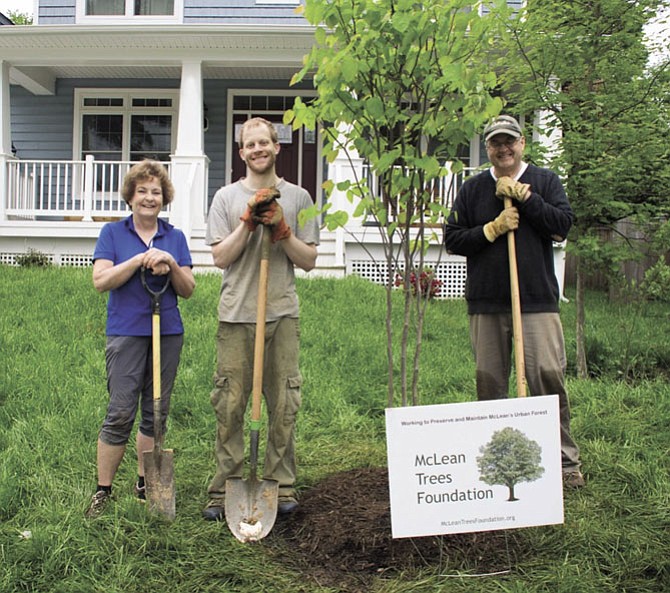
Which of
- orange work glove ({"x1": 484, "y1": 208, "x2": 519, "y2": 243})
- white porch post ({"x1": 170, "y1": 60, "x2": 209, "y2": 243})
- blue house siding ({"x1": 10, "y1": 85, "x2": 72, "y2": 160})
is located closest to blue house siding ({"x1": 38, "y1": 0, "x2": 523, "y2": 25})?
white porch post ({"x1": 170, "y1": 60, "x2": 209, "y2": 243})

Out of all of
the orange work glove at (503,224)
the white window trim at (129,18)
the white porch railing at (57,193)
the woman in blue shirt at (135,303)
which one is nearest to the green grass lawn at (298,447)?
the woman in blue shirt at (135,303)

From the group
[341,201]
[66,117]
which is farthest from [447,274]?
[66,117]

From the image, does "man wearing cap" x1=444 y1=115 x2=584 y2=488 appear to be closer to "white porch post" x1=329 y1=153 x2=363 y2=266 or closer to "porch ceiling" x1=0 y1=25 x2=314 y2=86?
"white porch post" x1=329 y1=153 x2=363 y2=266

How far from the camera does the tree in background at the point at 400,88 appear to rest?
2670 millimetres

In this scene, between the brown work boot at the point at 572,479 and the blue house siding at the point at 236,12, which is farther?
the blue house siding at the point at 236,12

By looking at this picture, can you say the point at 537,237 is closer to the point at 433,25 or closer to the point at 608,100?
the point at 433,25

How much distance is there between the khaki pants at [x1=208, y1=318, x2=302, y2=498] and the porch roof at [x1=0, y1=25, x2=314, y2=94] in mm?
8098

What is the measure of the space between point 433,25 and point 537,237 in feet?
4.00

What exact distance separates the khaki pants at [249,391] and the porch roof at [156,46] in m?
8.10

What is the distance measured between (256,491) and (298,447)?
3.93ft

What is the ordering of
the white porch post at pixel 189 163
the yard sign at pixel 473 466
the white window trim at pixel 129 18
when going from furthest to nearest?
the white window trim at pixel 129 18 → the white porch post at pixel 189 163 → the yard sign at pixel 473 466

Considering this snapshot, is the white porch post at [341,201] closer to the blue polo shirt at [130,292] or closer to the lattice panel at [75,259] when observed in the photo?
the lattice panel at [75,259]

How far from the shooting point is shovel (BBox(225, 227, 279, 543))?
3047 mm

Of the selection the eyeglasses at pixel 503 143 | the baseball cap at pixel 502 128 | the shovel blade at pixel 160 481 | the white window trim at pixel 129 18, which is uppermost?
the white window trim at pixel 129 18
